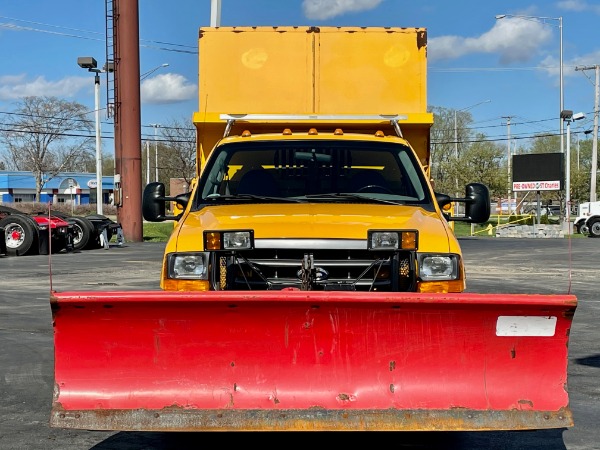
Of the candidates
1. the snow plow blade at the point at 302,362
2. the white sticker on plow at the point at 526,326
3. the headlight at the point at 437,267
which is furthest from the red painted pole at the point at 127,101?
the white sticker on plow at the point at 526,326

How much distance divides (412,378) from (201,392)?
108cm

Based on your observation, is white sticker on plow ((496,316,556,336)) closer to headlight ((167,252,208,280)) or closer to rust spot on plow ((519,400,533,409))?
rust spot on plow ((519,400,533,409))

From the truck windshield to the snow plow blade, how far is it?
1852 millimetres

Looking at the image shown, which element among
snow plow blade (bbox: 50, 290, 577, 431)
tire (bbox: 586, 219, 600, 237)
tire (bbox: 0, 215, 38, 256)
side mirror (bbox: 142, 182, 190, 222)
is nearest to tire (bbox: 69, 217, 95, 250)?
tire (bbox: 0, 215, 38, 256)

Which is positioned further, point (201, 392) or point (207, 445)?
point (207, 445)

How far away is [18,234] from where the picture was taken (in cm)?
2370

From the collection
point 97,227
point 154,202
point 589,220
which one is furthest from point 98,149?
point 154,202

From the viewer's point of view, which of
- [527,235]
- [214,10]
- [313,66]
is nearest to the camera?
[313,66]

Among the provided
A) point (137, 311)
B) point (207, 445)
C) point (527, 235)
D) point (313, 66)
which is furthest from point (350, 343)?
point (527, 235)

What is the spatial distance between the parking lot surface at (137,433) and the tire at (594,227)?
22752mm

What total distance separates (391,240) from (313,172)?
1.81 meters

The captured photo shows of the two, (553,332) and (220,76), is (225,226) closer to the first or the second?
(553,332)

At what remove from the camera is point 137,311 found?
4395mm

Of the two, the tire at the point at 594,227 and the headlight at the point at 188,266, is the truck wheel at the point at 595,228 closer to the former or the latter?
the tire at the point at 594,227
